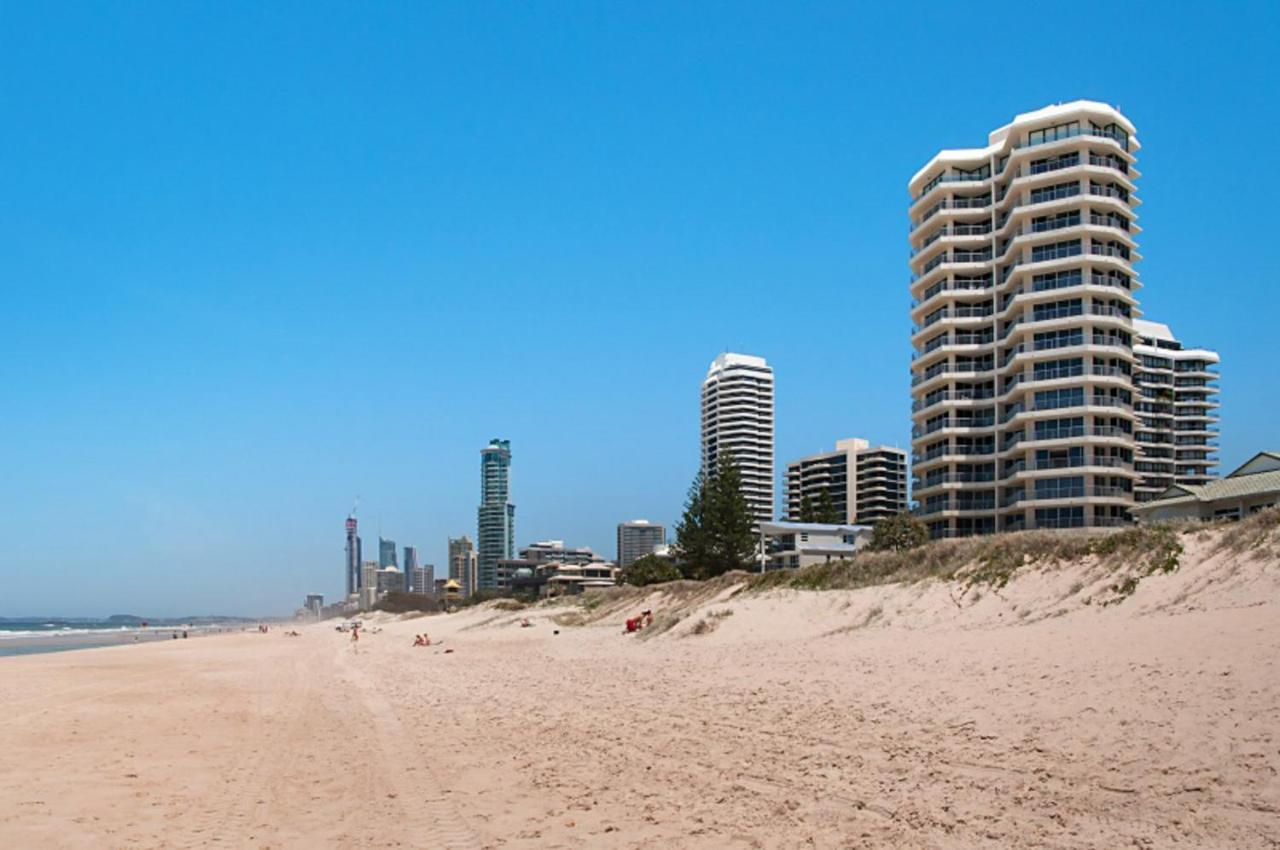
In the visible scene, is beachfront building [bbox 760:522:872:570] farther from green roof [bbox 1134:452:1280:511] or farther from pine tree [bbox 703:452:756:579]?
green roof [bbox 1134:452:1280:511]

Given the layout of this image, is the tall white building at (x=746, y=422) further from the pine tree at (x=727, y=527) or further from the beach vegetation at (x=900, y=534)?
the beach vegetation at (x=900, y=534)

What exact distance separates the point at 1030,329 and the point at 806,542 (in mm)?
28850

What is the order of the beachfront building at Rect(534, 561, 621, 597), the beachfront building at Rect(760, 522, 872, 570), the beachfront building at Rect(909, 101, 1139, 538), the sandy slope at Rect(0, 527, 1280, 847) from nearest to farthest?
1. the sandy slope at Rect(0, 527, 1280, 847)
2. the beachfront building at Rect(909, 101, 1139, 538)
3. the beachfront building at Rect(760, 522, 872, 570)
4. the beachfront building at Rect(534, 561, 621, 597)

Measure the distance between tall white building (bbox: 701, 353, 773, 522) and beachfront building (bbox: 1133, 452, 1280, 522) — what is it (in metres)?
97.1

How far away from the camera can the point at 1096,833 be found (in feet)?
24.1

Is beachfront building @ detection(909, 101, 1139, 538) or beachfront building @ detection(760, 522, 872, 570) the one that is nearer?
beachfront building @ detection(909, 101, 1139, 538)

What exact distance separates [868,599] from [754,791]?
17571mm

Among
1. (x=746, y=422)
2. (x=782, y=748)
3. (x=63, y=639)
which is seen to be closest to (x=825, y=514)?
(x=746, y=422)

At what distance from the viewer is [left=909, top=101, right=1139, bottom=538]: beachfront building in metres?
61.8

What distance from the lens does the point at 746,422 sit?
150 m

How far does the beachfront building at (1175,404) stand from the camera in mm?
96062

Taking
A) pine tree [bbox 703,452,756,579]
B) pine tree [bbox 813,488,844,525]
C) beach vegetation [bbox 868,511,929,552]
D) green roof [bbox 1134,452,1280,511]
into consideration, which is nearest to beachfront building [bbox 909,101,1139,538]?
beach vegetation [bbox 868,511,929,552]

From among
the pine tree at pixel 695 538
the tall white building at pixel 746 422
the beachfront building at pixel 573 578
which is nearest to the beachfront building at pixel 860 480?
the tall white building at pixel 746 422

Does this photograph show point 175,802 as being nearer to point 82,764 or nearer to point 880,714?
point 82,764
